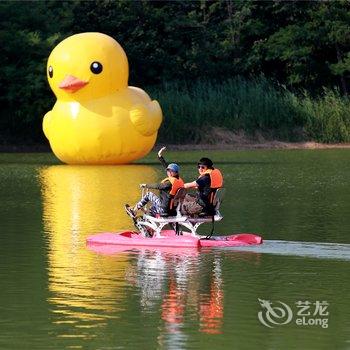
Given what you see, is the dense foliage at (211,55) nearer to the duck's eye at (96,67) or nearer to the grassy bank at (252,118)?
the grassy bank at (252,118)

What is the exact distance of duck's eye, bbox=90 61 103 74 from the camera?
31.0 m

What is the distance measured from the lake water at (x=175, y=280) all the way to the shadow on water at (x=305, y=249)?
0.01 m

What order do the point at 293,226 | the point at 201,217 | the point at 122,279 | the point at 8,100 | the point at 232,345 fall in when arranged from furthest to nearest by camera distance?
the point at 8,100, the point at 293,226, the point at 201,217, the point at 122,279, the point at 232,345

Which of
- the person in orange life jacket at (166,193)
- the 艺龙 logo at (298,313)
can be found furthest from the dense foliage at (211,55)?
the 艺龙 logo at (298,313)

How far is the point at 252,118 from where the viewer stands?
4238cm

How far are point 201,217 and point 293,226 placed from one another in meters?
2.56

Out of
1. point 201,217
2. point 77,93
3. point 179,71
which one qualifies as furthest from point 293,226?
point 179,71

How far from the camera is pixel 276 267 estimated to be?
1450cm

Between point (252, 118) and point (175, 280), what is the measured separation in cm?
2921

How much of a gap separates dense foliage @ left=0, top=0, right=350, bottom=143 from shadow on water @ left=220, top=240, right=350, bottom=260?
24.4 m

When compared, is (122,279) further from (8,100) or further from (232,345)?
(8,100)

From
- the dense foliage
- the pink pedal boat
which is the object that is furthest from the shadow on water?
the dense foliage

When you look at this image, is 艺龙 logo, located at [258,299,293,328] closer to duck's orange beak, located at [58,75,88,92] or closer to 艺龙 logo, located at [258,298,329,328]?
艺龙 logo, located at [258,298,329,328]

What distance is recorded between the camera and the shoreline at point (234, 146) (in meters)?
40.8
